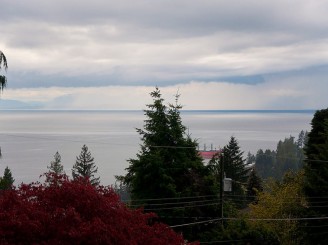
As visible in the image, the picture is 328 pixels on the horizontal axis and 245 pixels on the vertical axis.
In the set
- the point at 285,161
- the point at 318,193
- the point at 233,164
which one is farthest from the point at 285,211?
the point at 285,161

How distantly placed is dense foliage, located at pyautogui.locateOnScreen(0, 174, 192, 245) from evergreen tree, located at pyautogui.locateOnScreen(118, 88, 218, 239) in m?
12.1

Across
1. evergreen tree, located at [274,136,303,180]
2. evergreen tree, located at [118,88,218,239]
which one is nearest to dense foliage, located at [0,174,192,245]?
evergreen tree, located at [118,88,218,239]

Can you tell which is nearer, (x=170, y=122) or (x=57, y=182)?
(x=57, y=182)

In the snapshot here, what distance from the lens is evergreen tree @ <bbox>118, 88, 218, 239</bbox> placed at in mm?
21547

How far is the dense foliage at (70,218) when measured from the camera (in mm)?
7273

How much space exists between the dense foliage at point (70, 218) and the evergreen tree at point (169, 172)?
12.1 meters

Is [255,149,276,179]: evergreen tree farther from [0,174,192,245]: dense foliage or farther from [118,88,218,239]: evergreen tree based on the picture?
[0,174,192,245]: dense foliage

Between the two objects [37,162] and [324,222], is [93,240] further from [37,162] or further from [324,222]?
[37,162]

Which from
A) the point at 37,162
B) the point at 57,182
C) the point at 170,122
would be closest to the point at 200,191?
the point at 170,122

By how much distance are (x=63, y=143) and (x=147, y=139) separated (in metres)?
157

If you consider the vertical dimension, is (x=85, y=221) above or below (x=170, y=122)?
below

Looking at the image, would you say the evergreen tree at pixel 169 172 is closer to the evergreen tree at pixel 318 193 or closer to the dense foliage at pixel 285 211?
the dense foliage at pixel 285 211

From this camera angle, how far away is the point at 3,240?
7188 mm

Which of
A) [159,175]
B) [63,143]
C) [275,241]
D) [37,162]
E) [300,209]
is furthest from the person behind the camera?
[63,143]
